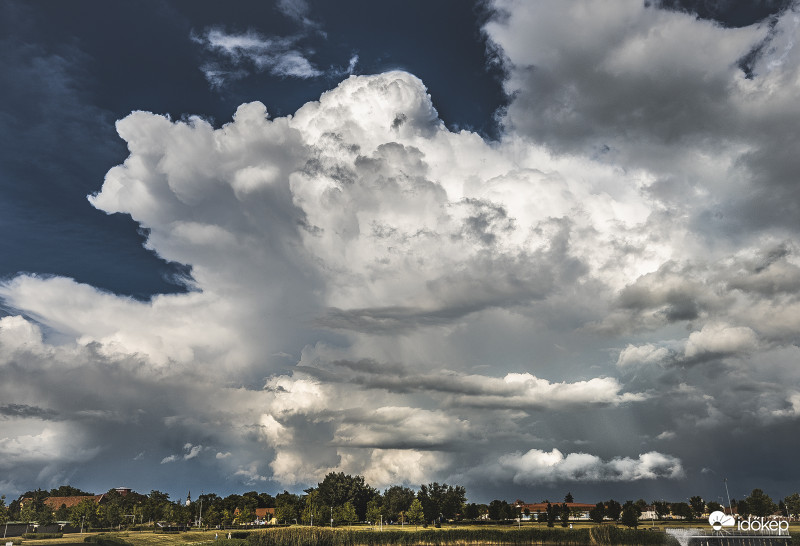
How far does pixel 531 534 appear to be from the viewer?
16812cm

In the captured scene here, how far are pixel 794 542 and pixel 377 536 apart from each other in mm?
99951

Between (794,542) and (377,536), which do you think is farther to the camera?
(377,536)

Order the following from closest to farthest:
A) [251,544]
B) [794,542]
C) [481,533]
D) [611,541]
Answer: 1. [794,542]
2. [611,541]
3. [251,544]
4. [481,533]

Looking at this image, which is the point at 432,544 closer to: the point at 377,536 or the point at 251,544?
the point at 377,536

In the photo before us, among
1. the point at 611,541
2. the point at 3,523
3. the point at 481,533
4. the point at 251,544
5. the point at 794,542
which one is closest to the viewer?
the point at 794,542

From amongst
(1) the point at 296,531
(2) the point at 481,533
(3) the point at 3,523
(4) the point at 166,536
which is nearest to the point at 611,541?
(2) the point at 481,533

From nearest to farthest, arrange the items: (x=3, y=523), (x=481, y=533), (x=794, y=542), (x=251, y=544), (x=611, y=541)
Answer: (x=794, y=542) < (x=611, y=541) < (x=251, y=544) < (x=481, y=533) < (x=3, y=523)

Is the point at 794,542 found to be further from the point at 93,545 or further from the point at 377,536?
the point at 93,545

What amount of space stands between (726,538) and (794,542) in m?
34.9

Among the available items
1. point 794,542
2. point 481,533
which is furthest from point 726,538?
point 481,533

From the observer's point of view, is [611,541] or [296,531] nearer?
[611,541]

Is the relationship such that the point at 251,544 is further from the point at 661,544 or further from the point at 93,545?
the point at 661,544

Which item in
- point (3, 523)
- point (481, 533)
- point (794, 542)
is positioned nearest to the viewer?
point (794, 542)

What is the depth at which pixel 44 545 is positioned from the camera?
15000 cm
